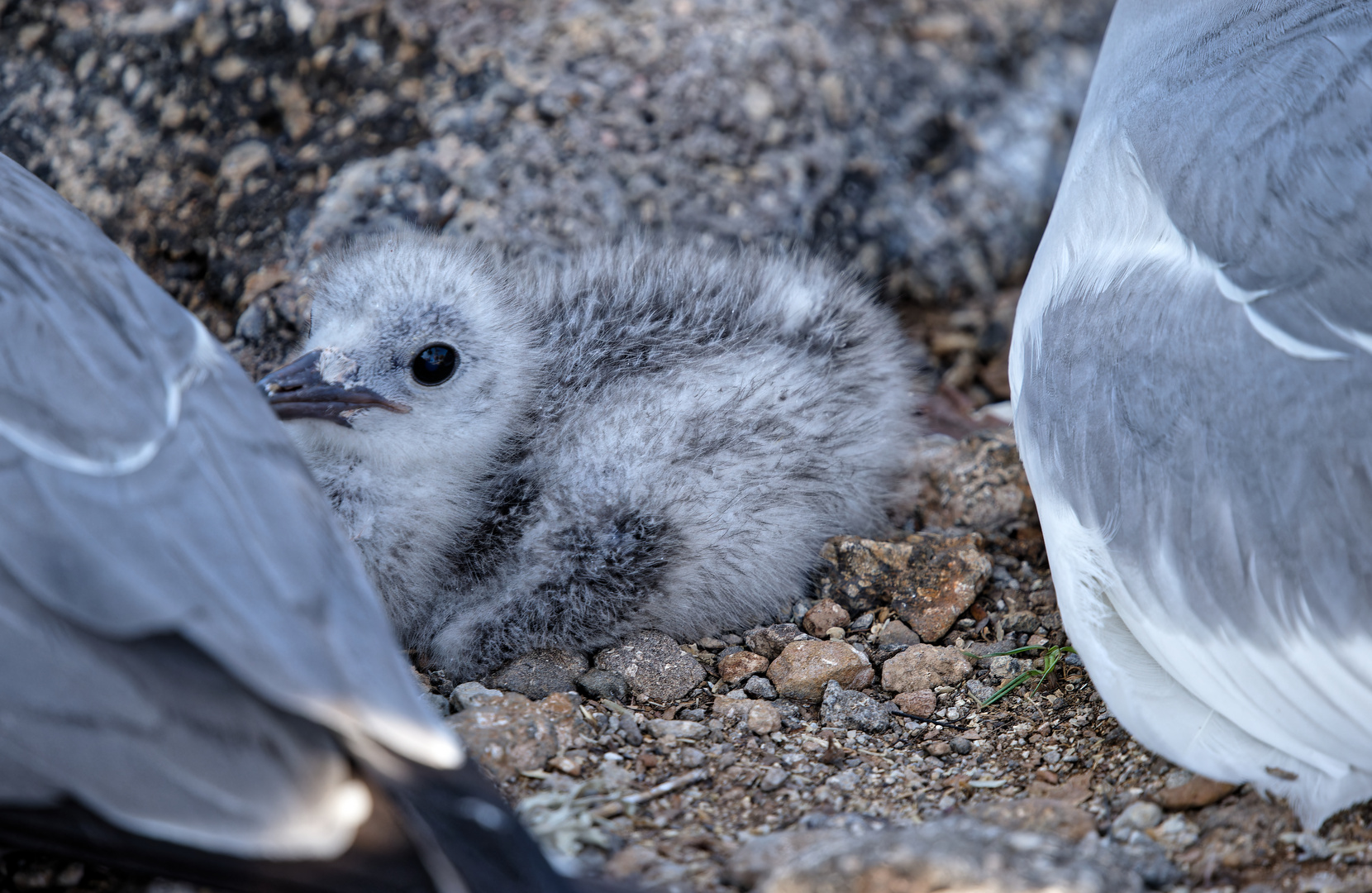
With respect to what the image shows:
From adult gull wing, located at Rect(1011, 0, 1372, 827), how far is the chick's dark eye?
1087 mm

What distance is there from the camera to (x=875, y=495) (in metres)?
2.57

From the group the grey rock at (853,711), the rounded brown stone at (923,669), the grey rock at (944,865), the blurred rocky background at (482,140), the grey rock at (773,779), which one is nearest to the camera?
the grey rock at (944,865)

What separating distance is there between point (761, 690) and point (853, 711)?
18 cm

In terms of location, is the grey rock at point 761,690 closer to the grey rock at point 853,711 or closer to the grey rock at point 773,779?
the grey rock at point 853,711

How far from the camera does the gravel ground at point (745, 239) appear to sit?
173 centimetres

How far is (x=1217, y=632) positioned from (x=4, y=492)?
1630 millimetres

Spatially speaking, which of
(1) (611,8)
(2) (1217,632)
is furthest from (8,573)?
(1) (611,8)

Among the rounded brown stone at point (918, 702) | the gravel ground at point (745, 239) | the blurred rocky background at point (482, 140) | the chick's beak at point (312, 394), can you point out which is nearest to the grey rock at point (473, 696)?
the gravel ground at point (745, 239)

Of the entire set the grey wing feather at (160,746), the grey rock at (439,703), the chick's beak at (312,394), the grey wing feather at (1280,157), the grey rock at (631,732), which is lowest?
the grey rock at (631,732)

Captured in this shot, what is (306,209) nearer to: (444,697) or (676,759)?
(444,697)

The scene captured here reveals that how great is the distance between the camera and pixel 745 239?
3.20 metres

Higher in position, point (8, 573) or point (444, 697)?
point (8, 573)

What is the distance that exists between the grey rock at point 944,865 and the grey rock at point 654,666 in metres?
0.56

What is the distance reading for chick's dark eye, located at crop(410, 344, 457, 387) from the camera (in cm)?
235
